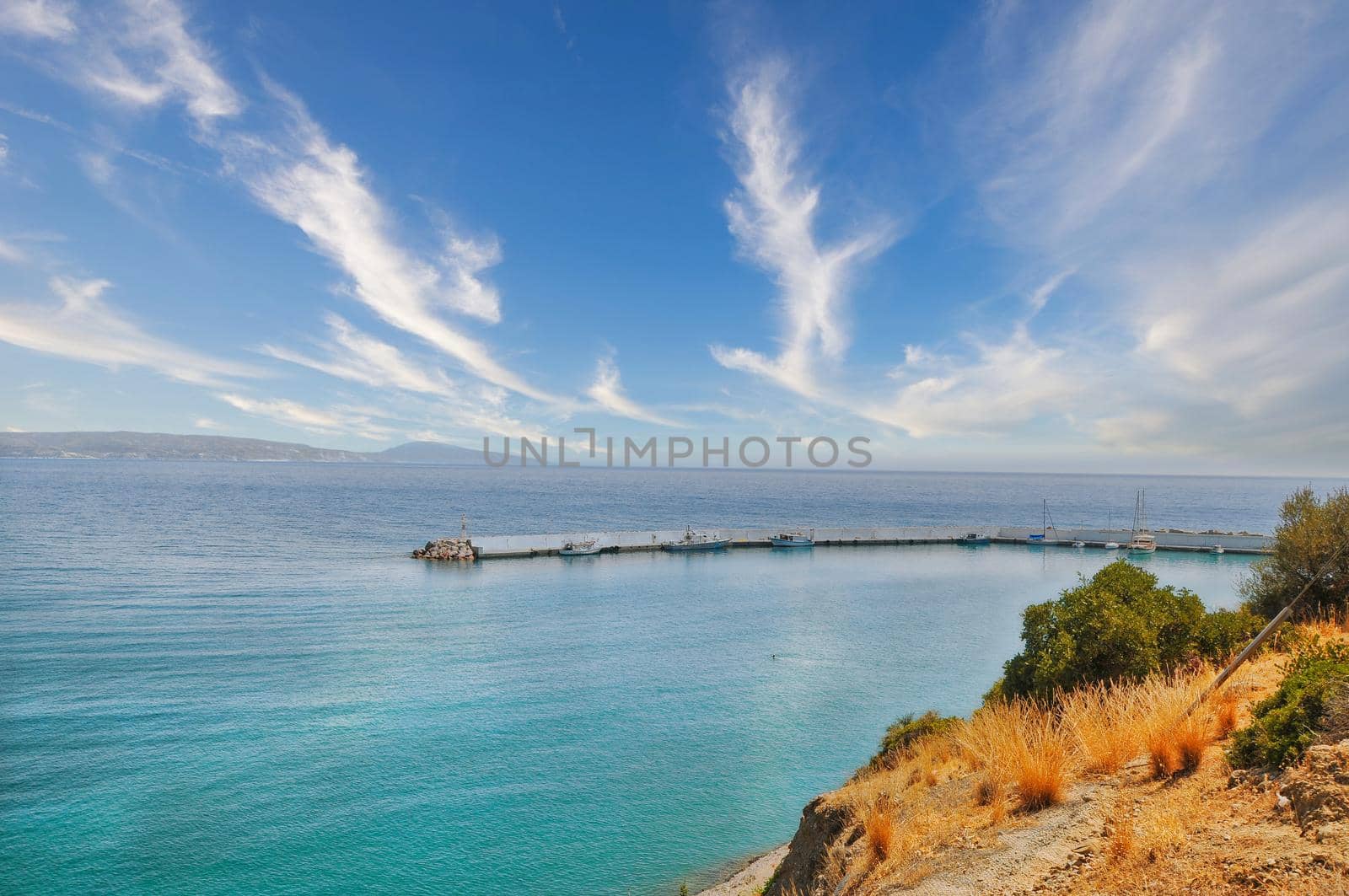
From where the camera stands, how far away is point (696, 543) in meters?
81.2

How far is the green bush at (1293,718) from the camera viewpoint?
6.99m

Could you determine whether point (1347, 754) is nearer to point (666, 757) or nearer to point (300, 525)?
point (666, 757)

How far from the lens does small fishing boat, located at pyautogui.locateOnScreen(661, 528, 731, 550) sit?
80500 mm

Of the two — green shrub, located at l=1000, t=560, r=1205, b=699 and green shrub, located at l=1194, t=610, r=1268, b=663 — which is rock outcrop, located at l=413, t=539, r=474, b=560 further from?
green shrub, located at l=1194, t=610, r=1268, b=663

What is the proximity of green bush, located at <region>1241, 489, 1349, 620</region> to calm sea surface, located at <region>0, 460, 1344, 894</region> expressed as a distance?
12514mm

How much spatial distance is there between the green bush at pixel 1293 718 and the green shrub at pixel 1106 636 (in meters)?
6.19

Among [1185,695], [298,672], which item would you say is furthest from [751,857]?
[298,672]

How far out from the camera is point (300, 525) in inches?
3561

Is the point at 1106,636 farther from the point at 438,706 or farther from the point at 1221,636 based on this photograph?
the point at 438,706

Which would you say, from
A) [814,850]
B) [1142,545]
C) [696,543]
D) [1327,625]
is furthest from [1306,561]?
[1142,545]

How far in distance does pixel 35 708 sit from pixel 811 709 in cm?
3283

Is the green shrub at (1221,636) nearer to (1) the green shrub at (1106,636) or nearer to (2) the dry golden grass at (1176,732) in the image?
(1) the green shrub at (1106,636)

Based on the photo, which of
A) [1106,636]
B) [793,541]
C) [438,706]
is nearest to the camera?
[1106,636]

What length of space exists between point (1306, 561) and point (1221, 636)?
9.59m
